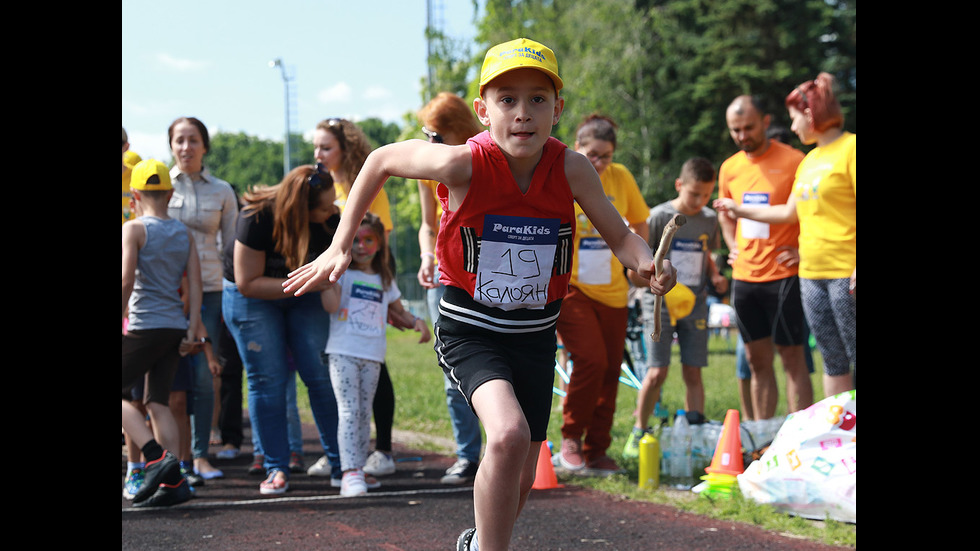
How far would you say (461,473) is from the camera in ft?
20.3

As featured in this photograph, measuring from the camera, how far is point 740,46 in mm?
36344

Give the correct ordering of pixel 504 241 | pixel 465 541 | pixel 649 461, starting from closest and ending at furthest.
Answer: pixel 504 241, pixel 465 541, pixel 649 461

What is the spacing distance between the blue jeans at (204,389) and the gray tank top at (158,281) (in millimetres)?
694

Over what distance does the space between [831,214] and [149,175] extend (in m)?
4.16

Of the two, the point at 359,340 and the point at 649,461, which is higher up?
the point at 359,340

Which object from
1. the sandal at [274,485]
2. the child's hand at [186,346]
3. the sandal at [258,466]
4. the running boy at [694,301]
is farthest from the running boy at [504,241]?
the running boy at [694,301]

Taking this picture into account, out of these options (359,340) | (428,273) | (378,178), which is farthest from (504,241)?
(428,273)

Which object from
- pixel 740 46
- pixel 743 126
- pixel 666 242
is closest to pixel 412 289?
pixel 740 46

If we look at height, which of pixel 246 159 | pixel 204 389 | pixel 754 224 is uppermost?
pixel 246 159

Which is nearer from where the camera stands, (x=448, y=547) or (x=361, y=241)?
(x=448, y=547)

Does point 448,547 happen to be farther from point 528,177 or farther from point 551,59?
point 551,59

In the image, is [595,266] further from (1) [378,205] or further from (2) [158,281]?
(2) [158,281]

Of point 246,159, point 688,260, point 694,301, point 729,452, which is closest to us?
point 729,452

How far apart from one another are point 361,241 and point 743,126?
288cm
